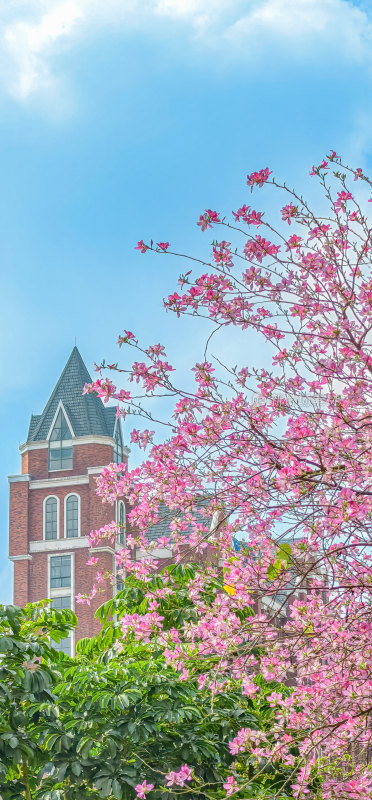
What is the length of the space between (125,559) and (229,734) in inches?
96.4

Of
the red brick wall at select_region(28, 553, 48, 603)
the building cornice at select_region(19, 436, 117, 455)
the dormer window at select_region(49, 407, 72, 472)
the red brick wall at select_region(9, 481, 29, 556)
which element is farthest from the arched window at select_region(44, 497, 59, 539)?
the building cornice at select_region(19, 436, 117, 455)

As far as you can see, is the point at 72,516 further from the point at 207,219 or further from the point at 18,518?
the point at 207,219

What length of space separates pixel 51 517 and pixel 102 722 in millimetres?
37244

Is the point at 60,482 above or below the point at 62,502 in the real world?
above

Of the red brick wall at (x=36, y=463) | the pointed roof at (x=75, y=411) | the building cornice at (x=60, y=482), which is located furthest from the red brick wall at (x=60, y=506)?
the pointed roof at (x=75, y=411)

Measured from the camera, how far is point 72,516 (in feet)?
146

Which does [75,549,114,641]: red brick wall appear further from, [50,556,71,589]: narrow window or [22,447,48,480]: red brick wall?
[22,447,48,480]: red brick wall

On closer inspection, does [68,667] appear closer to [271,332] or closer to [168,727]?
[168,727]

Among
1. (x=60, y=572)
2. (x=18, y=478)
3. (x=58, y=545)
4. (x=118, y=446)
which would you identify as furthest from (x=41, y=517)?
(x=118, y=446)

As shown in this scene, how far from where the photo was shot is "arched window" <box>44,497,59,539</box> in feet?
145

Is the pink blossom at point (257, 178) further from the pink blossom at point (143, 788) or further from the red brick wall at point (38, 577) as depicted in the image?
the red brick wall at point (38, 577)

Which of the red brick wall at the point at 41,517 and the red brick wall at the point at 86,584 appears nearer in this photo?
the red brick wall at the point at 86,584

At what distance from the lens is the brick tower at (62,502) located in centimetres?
4284

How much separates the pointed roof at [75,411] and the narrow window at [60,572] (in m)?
6.44
